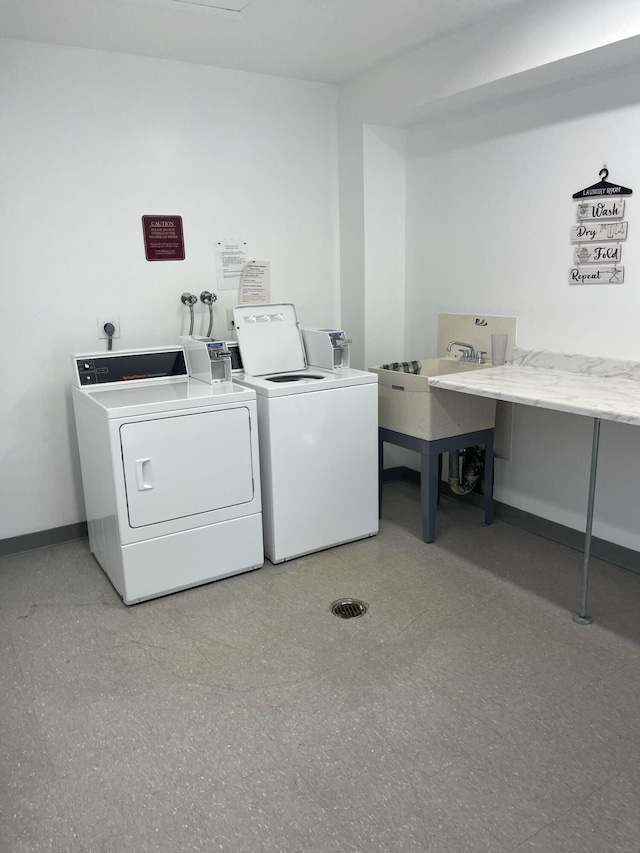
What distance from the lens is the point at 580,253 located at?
2.97 meters

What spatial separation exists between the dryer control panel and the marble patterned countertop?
4.30 ft

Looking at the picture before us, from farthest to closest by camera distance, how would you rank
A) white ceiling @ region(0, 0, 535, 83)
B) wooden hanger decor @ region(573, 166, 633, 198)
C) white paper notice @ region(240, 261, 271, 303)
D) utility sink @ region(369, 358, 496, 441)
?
white paper notice @ region(240, 261, 271, 303) < utility sink @ region(369, 358, 496, 441) < wooden hanger decor @ region(573, 166, 633, 198) < white ceiling @ region(0, 0, 535, 83)

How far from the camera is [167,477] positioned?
2.71 m

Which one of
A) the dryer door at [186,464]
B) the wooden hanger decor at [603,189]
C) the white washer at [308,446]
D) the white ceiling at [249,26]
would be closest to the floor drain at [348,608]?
the white washer at [308,446]

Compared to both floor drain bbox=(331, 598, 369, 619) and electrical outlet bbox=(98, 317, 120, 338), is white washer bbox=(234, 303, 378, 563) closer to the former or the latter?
floor drain bbox=(331, 598, 369, 619)

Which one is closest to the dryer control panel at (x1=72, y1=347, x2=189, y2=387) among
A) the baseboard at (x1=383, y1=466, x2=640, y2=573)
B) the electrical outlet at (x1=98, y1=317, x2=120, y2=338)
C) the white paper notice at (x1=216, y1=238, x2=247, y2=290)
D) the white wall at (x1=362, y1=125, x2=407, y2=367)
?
the electrical outlet at (x1=98, y1=317, x2=120, y2=338)

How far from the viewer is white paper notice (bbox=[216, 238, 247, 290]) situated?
11.9ft

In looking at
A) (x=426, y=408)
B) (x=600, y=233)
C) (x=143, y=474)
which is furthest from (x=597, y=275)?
(x=143, y=474)

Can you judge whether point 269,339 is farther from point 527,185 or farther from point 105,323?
point 527,185

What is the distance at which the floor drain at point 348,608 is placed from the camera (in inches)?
104

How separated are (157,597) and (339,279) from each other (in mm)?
2302

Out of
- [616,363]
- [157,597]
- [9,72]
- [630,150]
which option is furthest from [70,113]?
[616,363]

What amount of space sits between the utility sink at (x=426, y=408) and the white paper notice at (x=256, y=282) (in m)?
0.85

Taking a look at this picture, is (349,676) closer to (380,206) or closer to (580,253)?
(580,253)
